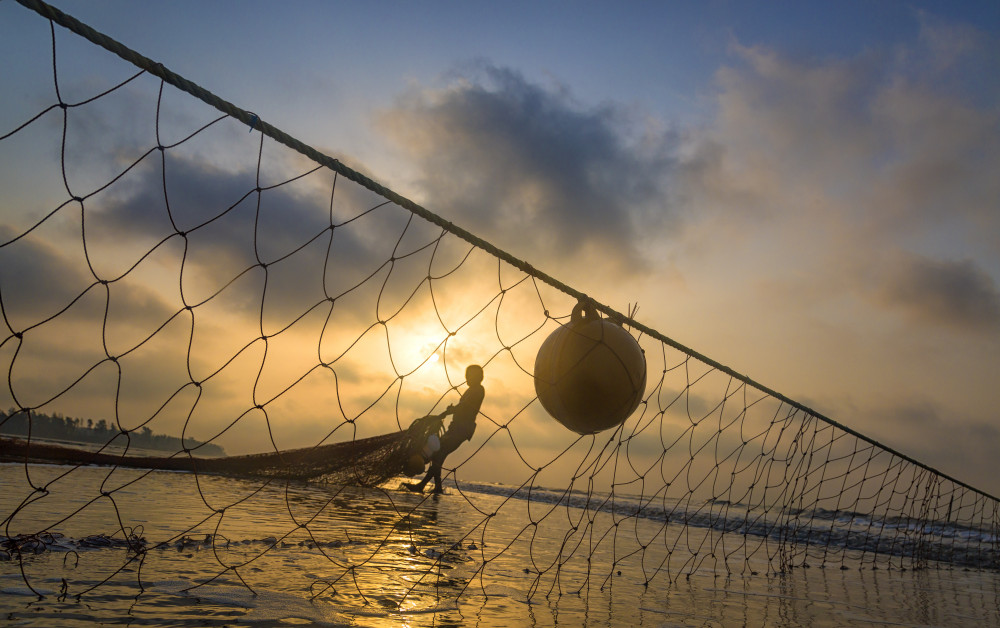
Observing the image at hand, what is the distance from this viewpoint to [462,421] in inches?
415

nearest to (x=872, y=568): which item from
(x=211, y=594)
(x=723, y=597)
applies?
(x=723, y=597)

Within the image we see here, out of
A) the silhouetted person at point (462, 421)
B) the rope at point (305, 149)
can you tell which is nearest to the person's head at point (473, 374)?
the silhouetted person at point (462, 421)

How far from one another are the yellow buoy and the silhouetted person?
20.3ft

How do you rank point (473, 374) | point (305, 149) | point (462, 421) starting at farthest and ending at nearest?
point (462, 421), point (473, 374), point (305, 149)

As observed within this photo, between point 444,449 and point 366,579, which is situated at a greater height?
point 444,449

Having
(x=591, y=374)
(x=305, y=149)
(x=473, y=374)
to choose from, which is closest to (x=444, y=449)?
(x=473, y=374)

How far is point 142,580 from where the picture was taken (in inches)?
116

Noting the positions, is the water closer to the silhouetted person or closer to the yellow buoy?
the yellow buoy

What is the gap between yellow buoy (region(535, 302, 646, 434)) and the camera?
3.99 metres

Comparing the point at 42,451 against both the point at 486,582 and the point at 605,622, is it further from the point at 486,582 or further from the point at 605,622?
the point at 605,622

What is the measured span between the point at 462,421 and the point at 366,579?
23.3ft

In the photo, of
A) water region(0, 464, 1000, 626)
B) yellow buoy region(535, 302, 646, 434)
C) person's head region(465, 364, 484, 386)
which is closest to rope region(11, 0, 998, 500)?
yellow buoy region(535, 302, 646, 434)

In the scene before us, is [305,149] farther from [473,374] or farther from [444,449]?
[444,449]

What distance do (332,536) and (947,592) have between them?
18.7 ft
